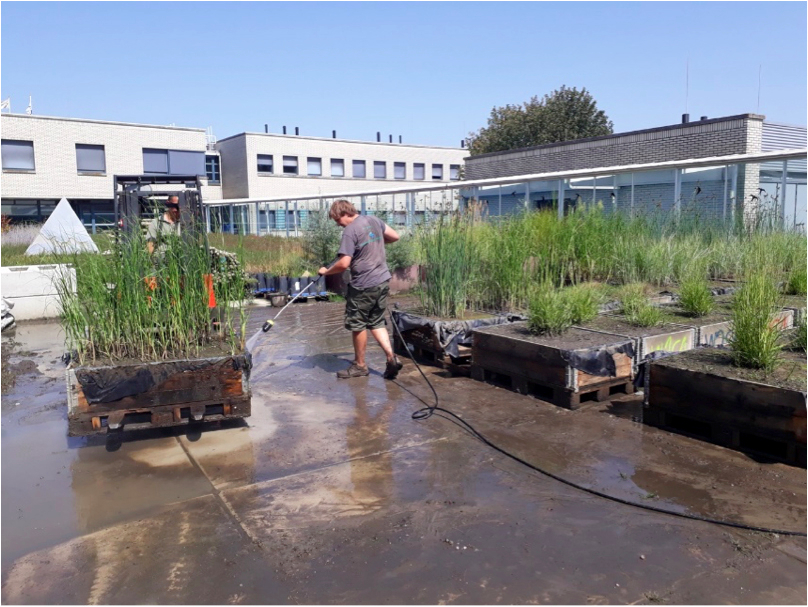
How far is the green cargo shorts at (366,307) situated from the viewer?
6.86 metres

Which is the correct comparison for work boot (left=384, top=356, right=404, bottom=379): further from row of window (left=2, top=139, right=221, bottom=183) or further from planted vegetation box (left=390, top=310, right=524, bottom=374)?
row of window (left=2, top=139, right=221, bottom=183)

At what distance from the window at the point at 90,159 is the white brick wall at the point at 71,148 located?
219 mm

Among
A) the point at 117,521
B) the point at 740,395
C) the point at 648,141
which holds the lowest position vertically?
the point at 117,521

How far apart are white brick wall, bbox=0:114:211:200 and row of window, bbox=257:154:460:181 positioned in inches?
230

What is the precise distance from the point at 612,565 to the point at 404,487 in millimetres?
1421

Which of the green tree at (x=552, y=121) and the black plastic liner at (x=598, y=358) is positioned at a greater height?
the green tree at (x=552, y=121)

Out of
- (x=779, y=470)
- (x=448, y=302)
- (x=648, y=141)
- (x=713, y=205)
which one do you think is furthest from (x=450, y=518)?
Result: (x=648, y=141)

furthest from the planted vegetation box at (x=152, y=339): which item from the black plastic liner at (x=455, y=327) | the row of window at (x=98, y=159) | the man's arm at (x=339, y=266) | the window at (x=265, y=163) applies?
the window at (x=265, y=163)

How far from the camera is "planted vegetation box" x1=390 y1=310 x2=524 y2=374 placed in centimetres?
714

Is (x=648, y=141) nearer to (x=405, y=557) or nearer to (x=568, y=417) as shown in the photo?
(x=568, y=417)

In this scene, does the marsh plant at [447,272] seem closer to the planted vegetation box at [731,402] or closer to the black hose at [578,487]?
the black hose at [578,487]

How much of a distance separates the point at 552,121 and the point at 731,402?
38.9m

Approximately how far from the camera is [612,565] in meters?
3.19

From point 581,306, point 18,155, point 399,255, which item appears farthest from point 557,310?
point 18,155
